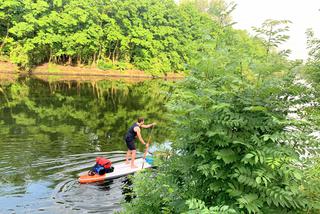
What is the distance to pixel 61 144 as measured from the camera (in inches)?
643

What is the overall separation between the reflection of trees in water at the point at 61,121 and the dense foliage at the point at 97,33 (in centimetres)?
1933

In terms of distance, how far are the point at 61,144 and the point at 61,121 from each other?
5.75m

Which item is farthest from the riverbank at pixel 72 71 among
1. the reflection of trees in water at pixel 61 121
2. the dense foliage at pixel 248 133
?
the dense foliage at pixel 248 133

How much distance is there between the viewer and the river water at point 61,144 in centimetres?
1018

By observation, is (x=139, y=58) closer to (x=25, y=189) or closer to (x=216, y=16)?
(x=25, y=189)

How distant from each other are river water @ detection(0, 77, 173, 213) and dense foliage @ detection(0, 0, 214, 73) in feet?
76.7

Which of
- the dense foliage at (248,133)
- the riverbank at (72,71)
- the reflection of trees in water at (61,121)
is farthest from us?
the riverbank at (72,71)

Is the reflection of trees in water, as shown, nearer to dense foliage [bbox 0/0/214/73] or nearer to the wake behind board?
the wake behind board

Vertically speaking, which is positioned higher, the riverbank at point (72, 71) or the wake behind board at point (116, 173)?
the wake behind board at point (116, 173)

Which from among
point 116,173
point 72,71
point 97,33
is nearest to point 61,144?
point 116,173

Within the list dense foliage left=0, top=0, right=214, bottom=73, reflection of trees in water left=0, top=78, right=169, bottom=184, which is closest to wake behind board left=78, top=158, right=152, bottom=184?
reflection of trees in water left=0, top=78, right=169, bottom=184

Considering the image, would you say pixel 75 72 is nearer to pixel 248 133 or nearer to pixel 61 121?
pixel 61 121

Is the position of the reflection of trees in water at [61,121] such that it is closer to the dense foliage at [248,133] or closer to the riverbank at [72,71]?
the dense foliage at [248,133]

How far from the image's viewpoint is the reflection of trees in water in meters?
14.4
